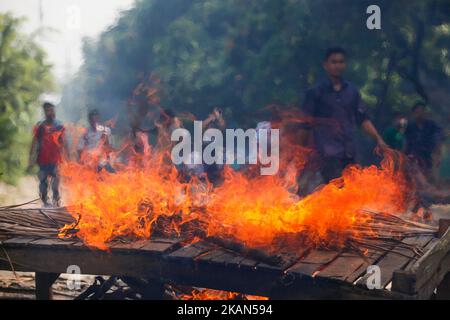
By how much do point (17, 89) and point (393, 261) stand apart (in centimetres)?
892

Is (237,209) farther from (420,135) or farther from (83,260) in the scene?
(420,135)

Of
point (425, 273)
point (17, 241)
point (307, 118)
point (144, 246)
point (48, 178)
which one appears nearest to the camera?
point (425, 273)

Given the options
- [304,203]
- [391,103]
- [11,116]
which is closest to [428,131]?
[391,103]

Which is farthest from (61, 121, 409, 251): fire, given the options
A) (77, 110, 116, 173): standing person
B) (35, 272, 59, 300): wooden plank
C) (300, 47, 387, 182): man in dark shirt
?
(77, 110, 116, 173): standing person

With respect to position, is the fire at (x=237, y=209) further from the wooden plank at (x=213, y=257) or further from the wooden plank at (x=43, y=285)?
the wooden plank at (x=43, y=285)

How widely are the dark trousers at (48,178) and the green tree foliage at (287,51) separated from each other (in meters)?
5.51

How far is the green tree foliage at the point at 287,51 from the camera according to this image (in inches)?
440

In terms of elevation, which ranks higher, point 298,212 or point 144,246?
point 298,212

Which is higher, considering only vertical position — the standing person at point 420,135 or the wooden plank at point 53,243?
the standing person at point 420,135

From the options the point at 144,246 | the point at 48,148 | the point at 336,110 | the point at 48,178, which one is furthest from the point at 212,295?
the point at 48,178

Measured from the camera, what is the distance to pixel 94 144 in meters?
7.93

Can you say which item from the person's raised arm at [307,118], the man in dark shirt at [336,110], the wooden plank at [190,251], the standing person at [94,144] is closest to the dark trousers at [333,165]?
the man in dark shirt at [336,110]
